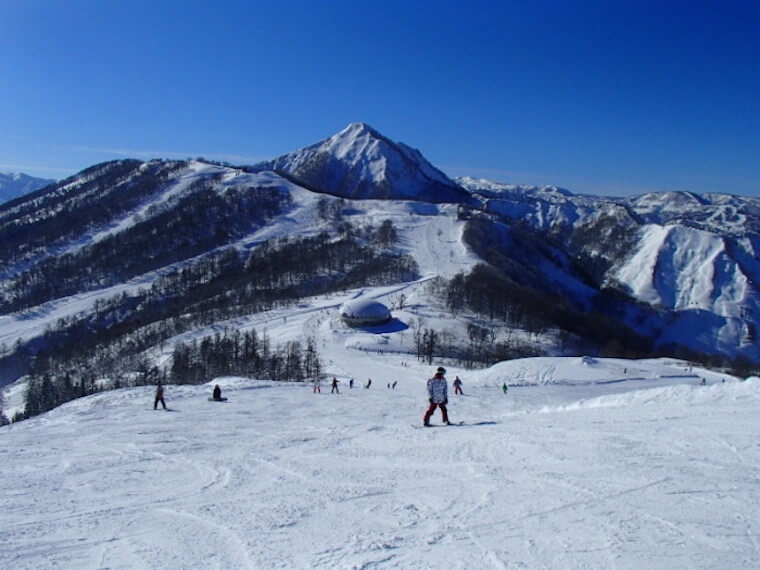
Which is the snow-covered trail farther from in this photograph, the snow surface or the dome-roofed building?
the dome-roofed building

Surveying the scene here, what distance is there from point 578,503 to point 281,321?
101 m

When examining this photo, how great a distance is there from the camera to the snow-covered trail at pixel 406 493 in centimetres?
Answer: 744

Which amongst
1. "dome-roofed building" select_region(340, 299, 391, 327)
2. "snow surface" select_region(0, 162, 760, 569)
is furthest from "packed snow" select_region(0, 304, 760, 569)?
"dome-roofed building" select_region(340, 299, 391, 327)

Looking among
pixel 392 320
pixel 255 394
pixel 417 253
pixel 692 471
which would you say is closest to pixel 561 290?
pixel 417 253

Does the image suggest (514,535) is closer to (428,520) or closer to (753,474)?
(428,520)

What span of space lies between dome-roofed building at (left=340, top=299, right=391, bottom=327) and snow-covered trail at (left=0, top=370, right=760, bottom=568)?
77498 mm

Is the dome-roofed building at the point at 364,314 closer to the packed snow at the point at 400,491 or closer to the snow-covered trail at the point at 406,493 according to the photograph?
the packed snow at the point at 400,491

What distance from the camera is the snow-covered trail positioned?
744 centimetres

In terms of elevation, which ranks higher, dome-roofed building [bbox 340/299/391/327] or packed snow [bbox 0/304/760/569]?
dome-roofed building [bbox 340/299/391/327]

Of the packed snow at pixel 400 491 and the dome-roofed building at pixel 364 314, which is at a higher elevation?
the dome-roofed building at pixel 364 314

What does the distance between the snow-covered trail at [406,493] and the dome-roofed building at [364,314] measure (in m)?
77.5

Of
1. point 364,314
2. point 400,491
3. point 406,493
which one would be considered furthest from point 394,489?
point 364,314

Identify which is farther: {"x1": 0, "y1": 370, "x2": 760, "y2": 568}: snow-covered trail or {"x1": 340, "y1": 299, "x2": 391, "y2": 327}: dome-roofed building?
{"x1": 340, "y1": 299, "x2": 391, "y2": 327}: dome-roofed building

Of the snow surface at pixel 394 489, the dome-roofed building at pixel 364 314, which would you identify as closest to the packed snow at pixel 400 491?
the snow surface at pixel 394 489
